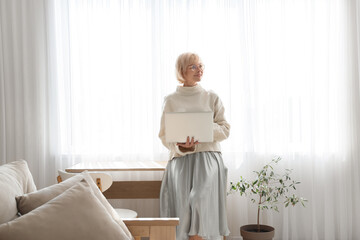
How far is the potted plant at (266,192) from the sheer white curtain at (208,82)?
9 cm

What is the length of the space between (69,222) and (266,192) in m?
2.15

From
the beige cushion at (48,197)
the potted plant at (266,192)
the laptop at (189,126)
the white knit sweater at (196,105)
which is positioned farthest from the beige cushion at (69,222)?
the potted plant at (266,192)

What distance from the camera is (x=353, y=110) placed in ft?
12.3

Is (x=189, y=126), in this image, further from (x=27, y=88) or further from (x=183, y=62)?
(x=27, y=88)

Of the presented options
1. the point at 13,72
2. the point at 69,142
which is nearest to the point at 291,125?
the point at 69,142

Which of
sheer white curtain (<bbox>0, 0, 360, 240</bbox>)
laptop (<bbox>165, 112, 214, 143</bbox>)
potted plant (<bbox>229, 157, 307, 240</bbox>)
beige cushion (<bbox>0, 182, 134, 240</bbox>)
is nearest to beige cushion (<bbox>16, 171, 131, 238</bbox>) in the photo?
beige cushion (<bbox>0, 182, 134, 240</bbox>)

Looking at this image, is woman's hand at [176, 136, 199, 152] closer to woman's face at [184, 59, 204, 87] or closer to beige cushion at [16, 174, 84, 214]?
woman's face at [184, 59, 204, 87]

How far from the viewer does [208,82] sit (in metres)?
3.79

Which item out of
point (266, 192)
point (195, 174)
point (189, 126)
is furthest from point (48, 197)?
point (266, 192)

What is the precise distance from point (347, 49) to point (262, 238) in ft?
5.68

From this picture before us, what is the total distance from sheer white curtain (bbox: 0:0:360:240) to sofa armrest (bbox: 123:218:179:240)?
1.74 metres

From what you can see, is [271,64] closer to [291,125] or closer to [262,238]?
[291,125]

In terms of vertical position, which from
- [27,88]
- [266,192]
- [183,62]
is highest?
[183,62]

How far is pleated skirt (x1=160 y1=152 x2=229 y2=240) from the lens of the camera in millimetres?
2906
